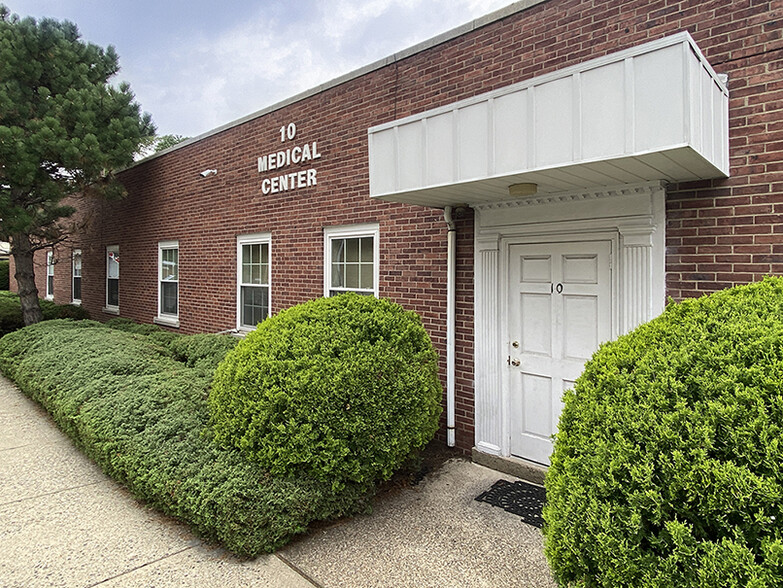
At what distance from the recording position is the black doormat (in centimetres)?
404

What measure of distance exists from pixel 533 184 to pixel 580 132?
0.79 m

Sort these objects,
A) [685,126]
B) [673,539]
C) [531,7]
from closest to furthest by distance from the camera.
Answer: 1. [673,539]
2. [685,126]
3. [531,7]

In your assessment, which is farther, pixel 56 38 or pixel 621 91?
pixel 56 38

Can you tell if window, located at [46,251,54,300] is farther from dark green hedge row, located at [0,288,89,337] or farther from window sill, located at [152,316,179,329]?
window sill, located at [152,316,179,329]

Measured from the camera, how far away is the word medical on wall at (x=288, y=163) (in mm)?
7203

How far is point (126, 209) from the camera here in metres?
12.0

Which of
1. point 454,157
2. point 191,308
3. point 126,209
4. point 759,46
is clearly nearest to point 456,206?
point 454,157

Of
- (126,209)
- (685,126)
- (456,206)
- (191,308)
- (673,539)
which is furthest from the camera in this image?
(126,209)

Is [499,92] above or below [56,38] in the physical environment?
below

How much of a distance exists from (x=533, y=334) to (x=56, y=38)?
37.1 ft

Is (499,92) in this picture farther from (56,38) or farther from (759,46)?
(56,38)

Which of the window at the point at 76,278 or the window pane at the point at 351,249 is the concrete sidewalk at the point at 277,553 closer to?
the window pane at the point at 351,249

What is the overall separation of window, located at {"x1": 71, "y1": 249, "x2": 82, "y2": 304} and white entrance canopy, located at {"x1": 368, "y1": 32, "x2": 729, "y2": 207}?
13.7 meters

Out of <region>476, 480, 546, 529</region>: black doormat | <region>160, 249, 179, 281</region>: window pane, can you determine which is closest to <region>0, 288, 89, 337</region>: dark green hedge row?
<region>160, 249, 179, 281</region>: window pane
